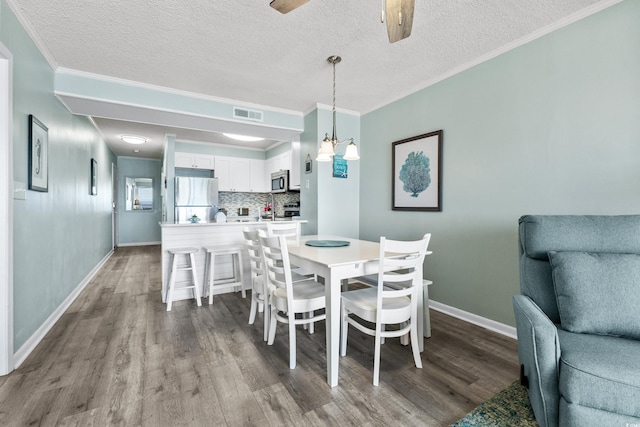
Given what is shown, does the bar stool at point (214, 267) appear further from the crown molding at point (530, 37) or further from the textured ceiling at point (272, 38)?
the crown molding at point (530, 37)

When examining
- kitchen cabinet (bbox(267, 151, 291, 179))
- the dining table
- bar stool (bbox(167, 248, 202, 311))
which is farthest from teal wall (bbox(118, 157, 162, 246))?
the dining table

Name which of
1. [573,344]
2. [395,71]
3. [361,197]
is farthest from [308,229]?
[573,344]

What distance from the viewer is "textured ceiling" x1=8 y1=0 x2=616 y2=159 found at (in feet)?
6.49

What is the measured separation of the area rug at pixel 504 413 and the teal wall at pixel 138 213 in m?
7.86

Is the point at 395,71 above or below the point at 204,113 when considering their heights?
above

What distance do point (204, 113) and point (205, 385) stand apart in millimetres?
2894

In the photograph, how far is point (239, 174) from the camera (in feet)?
21.2

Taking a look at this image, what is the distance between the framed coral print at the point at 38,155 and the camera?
2.21m

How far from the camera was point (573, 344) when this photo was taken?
4.24ft

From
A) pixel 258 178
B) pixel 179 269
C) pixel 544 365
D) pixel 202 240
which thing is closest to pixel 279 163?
pixel 258 178

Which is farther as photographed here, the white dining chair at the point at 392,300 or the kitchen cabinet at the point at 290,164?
the kitchen cabinet at the point at 290,164

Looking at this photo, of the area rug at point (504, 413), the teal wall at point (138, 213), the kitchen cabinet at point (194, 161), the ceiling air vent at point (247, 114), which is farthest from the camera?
the teal wall at point (138, 213)

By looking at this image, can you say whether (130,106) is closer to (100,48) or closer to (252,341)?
(100,48)

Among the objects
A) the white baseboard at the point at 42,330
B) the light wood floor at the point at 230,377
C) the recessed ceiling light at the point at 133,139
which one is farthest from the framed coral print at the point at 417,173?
the recessed ceiling light at the point at 133,139
